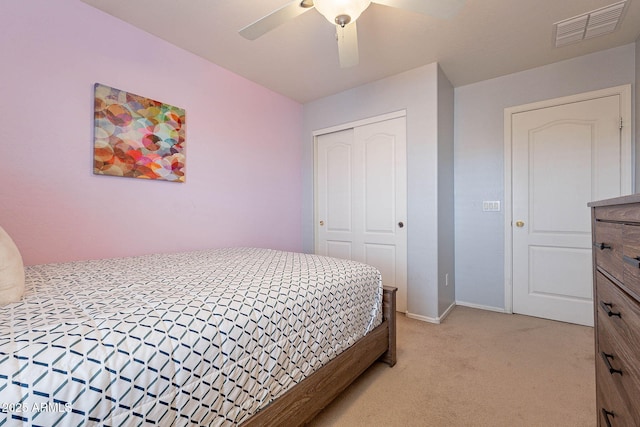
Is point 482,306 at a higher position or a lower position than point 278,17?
lower

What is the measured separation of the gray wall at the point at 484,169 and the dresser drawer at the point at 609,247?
200cm

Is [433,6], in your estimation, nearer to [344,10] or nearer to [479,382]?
[344,10]

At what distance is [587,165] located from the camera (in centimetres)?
254

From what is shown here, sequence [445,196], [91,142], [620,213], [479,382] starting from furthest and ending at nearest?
1. [445,196]
2. [91,142]
3. [479,382]
4. [620,213]

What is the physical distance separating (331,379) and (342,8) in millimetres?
1885

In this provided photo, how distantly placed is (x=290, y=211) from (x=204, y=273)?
210cm

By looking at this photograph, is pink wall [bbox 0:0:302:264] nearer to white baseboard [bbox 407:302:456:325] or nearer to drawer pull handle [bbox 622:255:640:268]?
white baseboard [bbox 407:302:456:325]

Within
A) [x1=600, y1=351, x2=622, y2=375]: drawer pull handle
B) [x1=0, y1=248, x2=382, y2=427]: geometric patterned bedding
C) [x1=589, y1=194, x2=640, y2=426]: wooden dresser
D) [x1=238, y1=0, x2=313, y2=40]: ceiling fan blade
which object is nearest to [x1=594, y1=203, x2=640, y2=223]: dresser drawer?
[x1=589, y1=194, x2=640, y2=426]: wooden dresser

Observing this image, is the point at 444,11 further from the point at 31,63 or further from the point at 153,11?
the point at 31,63

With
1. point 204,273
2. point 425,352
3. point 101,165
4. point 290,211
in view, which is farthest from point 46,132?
point 425,352

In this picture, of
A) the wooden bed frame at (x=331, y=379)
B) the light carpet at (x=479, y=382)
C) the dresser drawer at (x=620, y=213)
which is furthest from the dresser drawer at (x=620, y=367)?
the wooden bed frame at (x=331, y=379)

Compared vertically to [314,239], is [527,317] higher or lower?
lower

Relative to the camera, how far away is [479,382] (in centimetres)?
171

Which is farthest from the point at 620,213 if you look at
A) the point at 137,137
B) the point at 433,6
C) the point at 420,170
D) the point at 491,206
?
the point at 137,137
